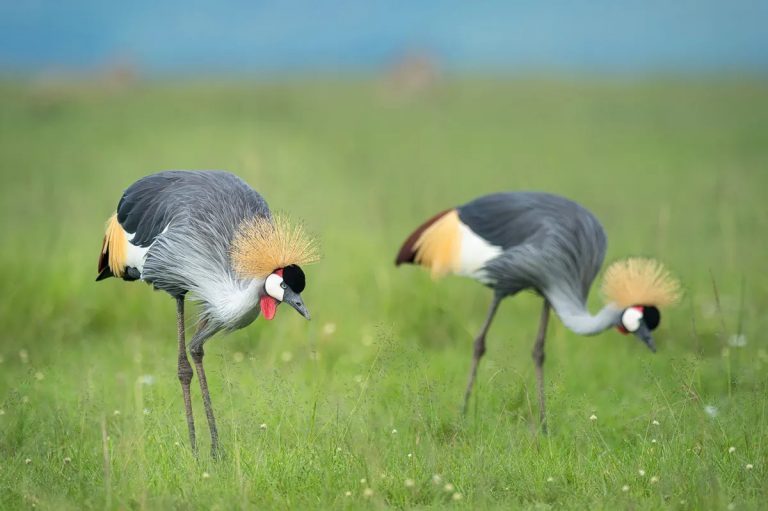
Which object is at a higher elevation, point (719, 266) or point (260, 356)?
point (719, 266)

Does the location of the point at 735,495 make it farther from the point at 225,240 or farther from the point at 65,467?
the point at 65,467

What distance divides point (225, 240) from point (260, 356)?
6.08 feet

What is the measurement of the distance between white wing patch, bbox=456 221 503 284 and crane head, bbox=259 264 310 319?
5.02 feet

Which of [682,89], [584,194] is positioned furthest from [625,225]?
[682,89]

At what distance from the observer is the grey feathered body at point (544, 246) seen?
476cm

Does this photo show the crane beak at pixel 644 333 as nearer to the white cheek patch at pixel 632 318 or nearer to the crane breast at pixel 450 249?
the white cheek patch at pixel 632 318

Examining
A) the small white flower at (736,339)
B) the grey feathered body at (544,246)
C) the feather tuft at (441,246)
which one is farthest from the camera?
the small white flower at (736,339)

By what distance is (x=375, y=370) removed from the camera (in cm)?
485

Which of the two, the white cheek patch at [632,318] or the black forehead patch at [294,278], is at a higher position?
the black forehead patch at [294,278]

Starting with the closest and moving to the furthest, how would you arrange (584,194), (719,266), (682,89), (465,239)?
1. (465,239)
2. (719,266)
3. (584,194)
4. (682,89)

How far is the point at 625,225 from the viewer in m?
10.2

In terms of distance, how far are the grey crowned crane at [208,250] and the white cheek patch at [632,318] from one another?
5.16 ft

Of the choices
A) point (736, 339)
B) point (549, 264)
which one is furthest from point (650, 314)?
point (736, 339)

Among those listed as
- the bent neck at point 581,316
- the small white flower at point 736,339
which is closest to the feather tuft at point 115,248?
the bent neck at point 581,316
